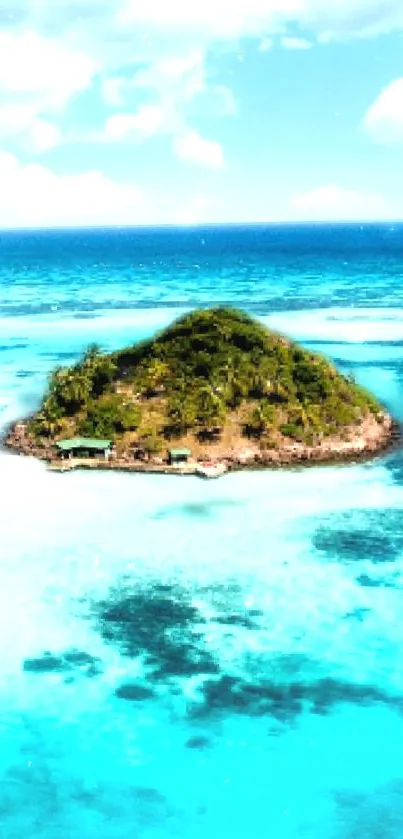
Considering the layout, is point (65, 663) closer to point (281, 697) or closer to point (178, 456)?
point (281, 697)

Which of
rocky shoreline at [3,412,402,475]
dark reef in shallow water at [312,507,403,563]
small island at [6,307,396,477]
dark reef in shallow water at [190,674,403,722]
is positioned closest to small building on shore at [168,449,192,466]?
small island at [6,307,396,477]

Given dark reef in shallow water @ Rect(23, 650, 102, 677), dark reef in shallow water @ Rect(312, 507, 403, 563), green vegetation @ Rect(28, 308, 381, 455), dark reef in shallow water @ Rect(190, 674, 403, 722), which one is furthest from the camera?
green vegetation @ Rect(28, 308, 381, 455)

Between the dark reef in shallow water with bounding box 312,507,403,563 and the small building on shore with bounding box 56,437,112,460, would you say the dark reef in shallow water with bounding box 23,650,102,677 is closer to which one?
the dark reef in shallow water with bounding box 312,507,403,563

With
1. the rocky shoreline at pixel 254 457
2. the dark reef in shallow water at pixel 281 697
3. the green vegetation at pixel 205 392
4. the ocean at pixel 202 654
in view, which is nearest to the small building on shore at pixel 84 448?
the rocky shoreline at pixel 254 457

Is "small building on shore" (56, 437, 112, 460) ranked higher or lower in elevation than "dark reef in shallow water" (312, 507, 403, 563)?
higher

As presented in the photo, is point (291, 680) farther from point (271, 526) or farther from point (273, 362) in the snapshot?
point (273, 362)

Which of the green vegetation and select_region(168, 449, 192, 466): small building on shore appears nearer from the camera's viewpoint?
select_region(168, 449, 192, 466): small building on shore
